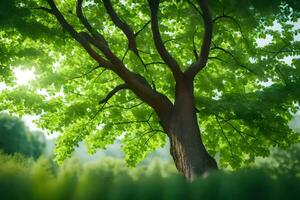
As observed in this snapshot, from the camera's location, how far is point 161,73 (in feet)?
53.1

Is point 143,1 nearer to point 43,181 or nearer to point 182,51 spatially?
point 182,51

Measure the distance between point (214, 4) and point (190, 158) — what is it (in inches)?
184

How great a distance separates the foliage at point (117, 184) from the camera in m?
2.86

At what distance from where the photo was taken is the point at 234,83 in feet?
55.0

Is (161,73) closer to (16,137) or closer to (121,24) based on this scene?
(121,24)

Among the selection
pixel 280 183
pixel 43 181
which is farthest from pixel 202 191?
pixel 43 181

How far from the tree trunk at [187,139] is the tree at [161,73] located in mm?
33

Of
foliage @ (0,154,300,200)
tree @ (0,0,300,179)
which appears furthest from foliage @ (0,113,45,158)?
foliage @ (0,154,300,200)

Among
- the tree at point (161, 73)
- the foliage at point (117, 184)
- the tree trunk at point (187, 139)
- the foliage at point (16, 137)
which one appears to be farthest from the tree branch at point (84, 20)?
the foliage at point (16, 137)

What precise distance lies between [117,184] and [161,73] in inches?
519

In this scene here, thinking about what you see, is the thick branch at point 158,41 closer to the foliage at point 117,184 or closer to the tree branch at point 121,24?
the tree branch at point 121,24

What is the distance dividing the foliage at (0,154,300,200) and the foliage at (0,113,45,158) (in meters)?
69.4

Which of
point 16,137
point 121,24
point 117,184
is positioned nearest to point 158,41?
point 121,24

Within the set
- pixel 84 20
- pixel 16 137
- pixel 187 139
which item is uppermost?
pixel 16 137
